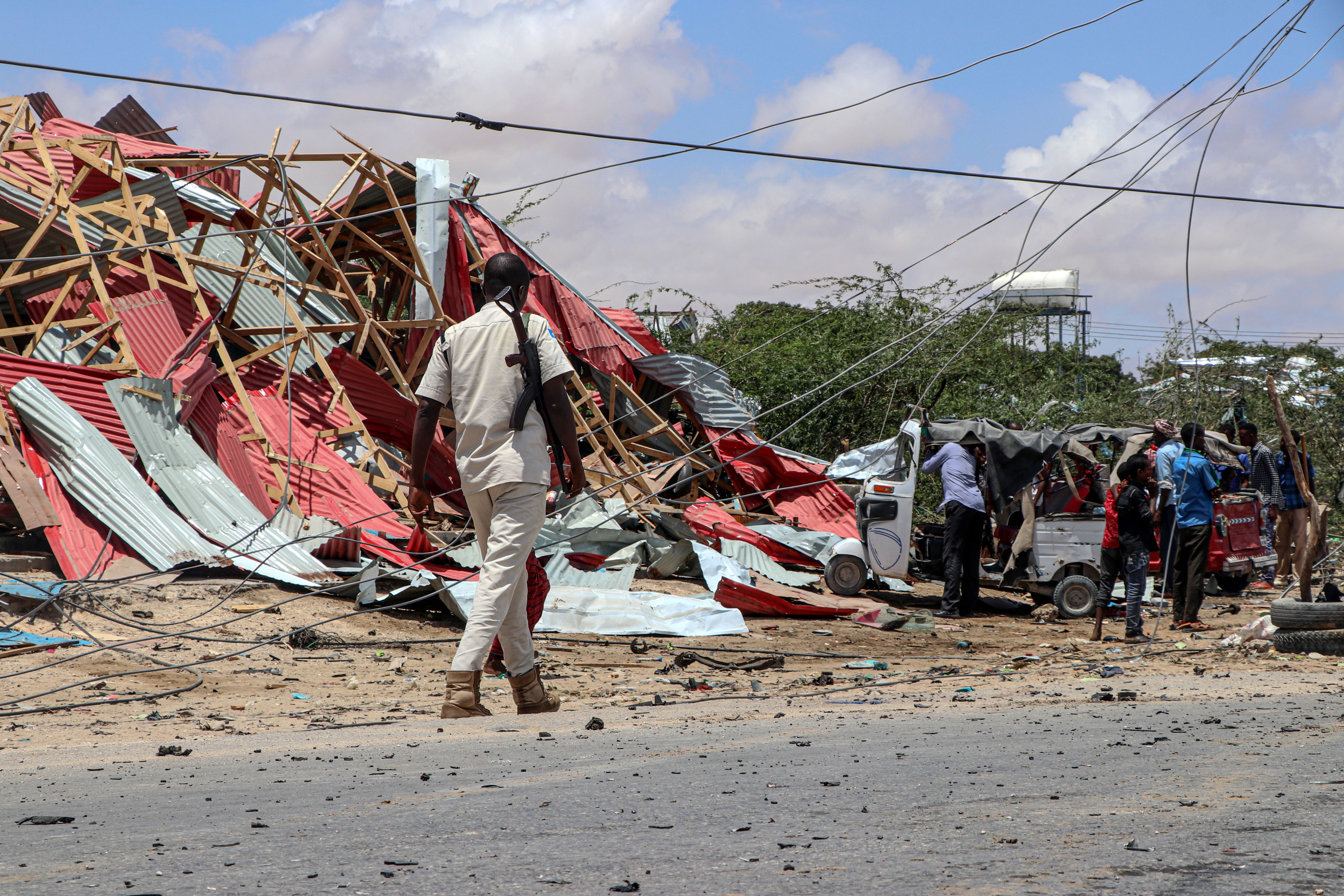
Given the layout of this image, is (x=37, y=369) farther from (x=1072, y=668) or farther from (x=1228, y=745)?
(x=1228, y=745)

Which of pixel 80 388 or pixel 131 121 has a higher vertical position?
pixel 131 121

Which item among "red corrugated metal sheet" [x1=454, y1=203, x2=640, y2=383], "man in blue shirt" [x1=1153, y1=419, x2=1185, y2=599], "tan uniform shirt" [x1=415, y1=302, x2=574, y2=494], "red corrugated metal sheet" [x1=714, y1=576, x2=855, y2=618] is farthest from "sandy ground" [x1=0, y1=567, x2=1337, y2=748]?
"red corrugated metal sheet" [x1=454, y1=203, x2=640, y2=383]

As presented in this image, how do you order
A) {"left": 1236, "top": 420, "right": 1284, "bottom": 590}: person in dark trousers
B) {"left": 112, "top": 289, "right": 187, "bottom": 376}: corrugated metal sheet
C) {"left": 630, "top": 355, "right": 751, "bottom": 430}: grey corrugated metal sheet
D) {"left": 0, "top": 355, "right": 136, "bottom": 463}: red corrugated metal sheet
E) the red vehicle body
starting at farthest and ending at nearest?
{"left": 630, "top": 355, "right": 751, "bottom": 430}: grey corrugated metal sheet → {"left": 1236, "top": 420, "right": 1284, "bottom": 590}: person in dark trousers → the red vehicle body → {"left": 112, "top": 289, "right": 187, "bottom": 376}: corrugated metal sheet → {"left": 0, "top": 355, "right": 136, "bottom": 463}: red corrugated metal sheet

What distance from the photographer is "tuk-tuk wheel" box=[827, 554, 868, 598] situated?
39.6 ft

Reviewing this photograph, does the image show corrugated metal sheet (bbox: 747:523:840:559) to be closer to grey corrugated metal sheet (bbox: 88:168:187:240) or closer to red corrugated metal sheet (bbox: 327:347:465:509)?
red corrugated metal sheet (bbox: 327:347:465:509)

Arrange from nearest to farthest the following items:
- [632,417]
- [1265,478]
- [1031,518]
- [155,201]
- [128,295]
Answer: [128,295], [155,201], [1031,518], [1265,478], [632,417]

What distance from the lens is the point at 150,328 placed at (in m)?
10.8

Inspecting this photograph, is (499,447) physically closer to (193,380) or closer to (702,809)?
(702,809)

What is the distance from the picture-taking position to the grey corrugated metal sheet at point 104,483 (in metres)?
8.59

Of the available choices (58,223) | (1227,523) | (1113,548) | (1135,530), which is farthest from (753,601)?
(58,223)

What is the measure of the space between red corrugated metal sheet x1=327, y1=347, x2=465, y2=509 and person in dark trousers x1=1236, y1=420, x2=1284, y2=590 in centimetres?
906

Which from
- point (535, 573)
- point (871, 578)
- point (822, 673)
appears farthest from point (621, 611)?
point (871, 578)

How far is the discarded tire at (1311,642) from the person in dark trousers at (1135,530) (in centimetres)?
143

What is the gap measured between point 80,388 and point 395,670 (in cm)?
437
